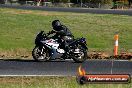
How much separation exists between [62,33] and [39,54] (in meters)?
1.16

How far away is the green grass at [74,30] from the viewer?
25.8m

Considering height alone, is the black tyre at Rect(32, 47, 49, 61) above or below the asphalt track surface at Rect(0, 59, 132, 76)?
above

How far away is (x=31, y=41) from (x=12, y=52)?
15.4 ft

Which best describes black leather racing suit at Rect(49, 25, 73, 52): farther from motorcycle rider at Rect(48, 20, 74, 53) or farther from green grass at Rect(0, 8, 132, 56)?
green grass at Rect(0, 8, 132, 56)

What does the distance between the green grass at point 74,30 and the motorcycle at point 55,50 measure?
459 centimetres

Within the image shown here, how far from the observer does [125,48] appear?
82.6 feet

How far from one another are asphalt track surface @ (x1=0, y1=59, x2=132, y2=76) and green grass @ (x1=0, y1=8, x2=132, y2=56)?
502 cm

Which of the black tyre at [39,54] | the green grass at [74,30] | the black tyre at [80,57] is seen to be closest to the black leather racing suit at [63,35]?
the black tyre at [80,57]

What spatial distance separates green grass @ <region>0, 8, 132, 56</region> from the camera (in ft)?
84.8

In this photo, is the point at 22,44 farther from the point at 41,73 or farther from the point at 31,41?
the point at 41,73

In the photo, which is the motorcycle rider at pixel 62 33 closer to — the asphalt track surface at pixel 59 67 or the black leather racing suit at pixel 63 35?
the black leather racing suit at pixel 63 35

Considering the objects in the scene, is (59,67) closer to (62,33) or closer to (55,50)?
(55,50)

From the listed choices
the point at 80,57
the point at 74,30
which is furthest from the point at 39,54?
the point at 74,30

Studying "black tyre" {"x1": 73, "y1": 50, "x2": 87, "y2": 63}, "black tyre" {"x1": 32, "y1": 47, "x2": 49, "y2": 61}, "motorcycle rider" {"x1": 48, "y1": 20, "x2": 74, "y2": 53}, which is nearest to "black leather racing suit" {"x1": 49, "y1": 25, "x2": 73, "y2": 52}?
"motorcycle rider" {"x1": 48, "y1": 20, "x2": 74, "y2": 53}
